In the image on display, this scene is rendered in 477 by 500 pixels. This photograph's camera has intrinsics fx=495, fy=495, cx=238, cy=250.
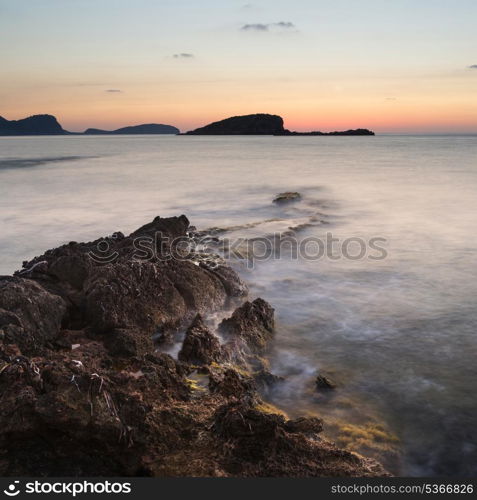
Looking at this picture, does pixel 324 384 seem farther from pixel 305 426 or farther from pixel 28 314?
pixel 28 314

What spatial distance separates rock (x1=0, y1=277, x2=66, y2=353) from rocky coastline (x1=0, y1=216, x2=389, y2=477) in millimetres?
14

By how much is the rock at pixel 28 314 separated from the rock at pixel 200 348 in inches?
60.9

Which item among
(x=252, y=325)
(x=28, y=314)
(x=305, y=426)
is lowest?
(x=305, y=426)

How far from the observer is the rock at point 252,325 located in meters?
6.82

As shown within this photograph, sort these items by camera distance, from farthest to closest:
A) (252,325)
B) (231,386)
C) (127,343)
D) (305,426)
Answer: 1. (252,325)
2. (127,343)
3. (231,386)
4. (305,426)

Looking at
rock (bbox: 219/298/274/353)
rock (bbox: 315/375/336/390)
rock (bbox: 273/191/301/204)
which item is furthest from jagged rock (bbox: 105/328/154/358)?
rock (bbox: 273/191/301/204)

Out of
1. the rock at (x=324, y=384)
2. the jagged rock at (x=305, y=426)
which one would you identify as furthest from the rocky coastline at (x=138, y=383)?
the rock at (x=324, y=384)

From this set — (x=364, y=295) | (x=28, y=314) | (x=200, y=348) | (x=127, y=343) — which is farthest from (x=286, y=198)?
(x=28, y=314)

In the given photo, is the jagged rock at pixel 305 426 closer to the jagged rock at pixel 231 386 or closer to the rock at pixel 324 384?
the jagged rock at pixel 231 386

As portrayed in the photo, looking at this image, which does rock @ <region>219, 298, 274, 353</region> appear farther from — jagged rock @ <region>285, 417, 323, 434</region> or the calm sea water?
jagged rock @ <region>285, 417, 323, 434</region>

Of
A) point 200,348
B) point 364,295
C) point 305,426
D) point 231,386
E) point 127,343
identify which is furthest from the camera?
point 364,295

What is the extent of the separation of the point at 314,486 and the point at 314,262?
321 inches

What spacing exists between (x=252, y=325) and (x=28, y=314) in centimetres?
298

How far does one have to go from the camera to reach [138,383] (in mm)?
4613
